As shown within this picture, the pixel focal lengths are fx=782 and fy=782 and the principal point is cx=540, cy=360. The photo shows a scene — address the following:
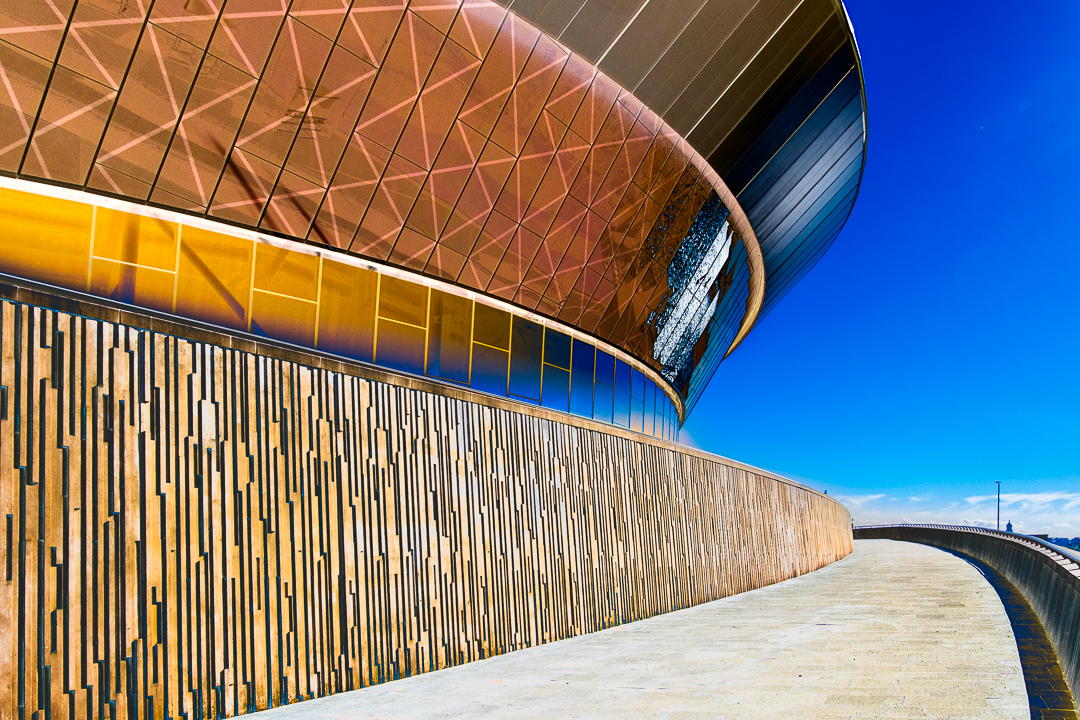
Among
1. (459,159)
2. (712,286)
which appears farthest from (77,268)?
(712,286)

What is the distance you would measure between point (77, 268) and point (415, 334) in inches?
164

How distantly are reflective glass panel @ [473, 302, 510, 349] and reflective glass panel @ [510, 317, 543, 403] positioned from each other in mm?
192

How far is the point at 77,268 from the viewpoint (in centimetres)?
810

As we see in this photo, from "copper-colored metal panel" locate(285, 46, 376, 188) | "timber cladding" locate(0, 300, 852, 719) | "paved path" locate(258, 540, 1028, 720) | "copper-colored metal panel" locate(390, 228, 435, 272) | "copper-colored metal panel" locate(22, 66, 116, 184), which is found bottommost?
"paved path" locate(258, 540, 1028, 720)

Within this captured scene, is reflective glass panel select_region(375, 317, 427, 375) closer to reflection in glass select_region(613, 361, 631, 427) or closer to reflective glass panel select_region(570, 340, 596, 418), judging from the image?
reflective glass panel select_region(570, 340, 596, 418)

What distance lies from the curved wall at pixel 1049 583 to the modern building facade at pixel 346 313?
591cm

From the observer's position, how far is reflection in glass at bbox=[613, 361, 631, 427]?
51.1 feet

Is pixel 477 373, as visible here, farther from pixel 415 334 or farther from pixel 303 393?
pixel 303 393

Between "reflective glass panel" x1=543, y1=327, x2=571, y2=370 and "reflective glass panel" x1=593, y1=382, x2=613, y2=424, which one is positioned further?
"reflective glass panel" x1=593, y1=382, x2=613, y2=424

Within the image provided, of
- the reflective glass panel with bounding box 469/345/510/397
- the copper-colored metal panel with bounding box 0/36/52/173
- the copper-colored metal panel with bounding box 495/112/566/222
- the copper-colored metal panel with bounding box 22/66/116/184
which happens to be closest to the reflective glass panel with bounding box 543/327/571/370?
the reflective glass panel with bounding box 469/345/510/397

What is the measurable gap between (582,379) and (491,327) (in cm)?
272

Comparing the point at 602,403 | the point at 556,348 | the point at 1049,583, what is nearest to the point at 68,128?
the point at 556,348

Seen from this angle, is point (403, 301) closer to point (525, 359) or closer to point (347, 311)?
point (347, 311)

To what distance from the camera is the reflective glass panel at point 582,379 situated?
13.9 metres
